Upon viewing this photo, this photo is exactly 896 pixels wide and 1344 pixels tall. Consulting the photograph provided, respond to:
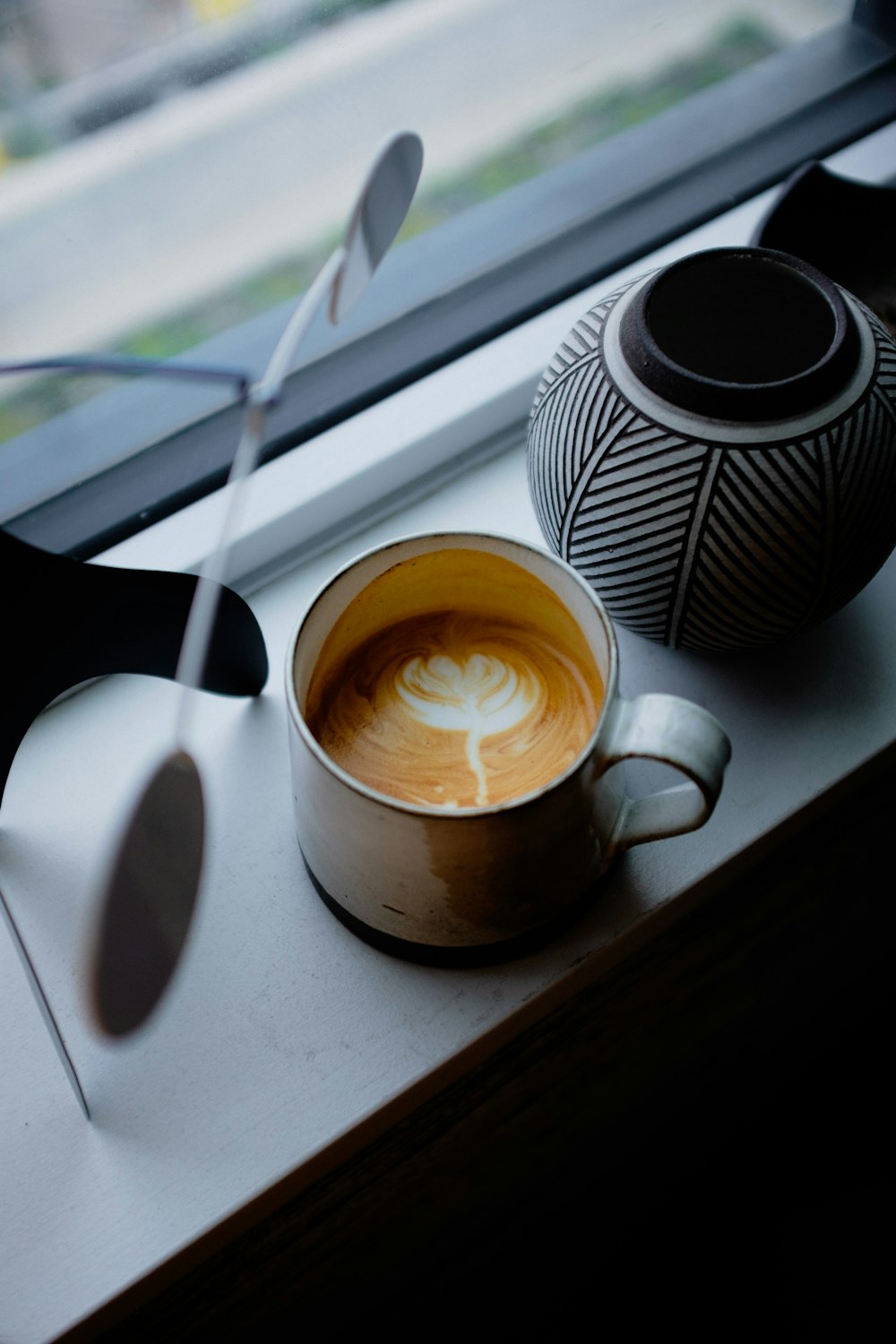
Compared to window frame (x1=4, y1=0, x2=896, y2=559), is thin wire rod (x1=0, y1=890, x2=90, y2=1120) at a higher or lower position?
lower

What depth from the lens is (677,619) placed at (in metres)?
0.50

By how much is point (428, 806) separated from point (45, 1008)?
0.16 meters

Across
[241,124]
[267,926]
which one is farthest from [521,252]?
[267,926]

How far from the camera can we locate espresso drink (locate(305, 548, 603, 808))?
1.61 feet

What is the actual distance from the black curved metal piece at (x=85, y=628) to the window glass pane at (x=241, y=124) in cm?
20

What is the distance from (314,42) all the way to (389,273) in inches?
5.2

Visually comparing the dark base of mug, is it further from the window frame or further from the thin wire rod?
→ the window frame

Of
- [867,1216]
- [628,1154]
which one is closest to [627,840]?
[628,1154]

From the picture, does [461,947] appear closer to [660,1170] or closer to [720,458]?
[720,458]

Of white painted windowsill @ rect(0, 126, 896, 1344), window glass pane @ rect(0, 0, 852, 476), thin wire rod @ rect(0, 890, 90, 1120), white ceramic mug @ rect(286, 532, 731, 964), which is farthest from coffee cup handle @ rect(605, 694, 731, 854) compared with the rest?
window glass pane @ rect(0, 0, 852, 476)

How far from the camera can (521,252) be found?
2.44ft

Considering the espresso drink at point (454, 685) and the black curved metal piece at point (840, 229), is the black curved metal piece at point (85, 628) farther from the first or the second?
the black curved metal piece at point (840, 229)

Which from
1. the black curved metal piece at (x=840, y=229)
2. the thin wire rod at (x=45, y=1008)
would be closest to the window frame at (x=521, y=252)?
the black curved metal piece at (x=840, y=229)

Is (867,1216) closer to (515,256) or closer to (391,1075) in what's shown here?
(391,1075)
